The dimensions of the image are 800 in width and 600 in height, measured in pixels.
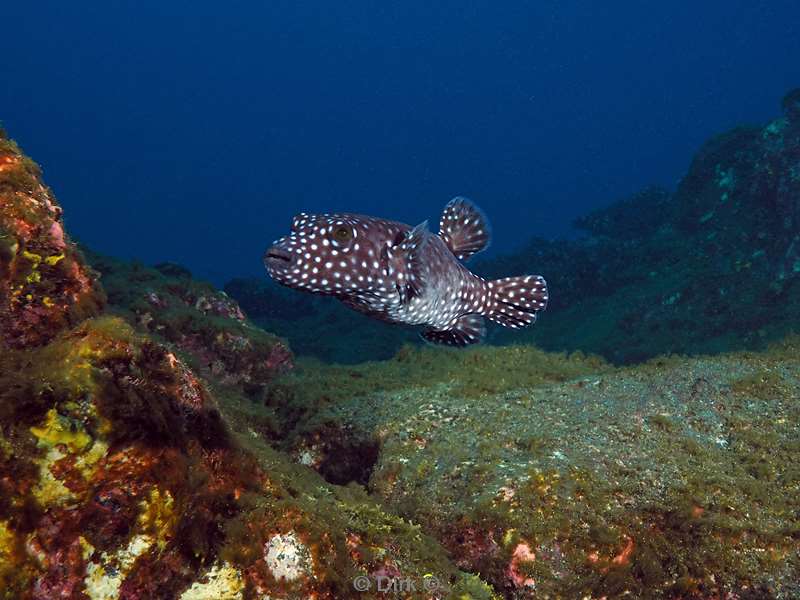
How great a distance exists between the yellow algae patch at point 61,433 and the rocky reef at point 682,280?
1688cm

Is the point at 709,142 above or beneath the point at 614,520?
above

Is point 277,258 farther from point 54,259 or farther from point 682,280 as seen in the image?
point 682,280

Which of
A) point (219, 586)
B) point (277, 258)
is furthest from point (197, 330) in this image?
point (219, 586)

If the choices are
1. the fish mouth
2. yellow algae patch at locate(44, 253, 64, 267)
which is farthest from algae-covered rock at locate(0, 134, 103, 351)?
the fish mouth

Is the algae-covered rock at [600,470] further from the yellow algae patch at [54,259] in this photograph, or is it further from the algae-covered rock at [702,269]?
the algae-covered rock at [702,269]

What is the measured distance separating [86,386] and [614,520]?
Answer: 420 cm

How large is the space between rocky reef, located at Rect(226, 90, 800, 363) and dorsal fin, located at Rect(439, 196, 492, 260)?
41.1 ft

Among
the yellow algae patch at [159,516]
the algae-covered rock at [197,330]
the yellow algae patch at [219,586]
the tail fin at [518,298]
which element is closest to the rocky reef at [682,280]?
the algae-covered rock at [197,330]

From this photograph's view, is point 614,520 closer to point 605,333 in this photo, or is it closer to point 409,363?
point 409,363

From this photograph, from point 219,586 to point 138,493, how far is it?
735 mm

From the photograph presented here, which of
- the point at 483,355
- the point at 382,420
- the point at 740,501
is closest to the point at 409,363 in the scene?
the point at 483,355

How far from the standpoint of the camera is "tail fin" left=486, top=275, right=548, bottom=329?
21.4 ft

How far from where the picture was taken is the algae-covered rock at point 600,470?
14.5 ft

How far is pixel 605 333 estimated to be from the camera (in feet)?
65.6
